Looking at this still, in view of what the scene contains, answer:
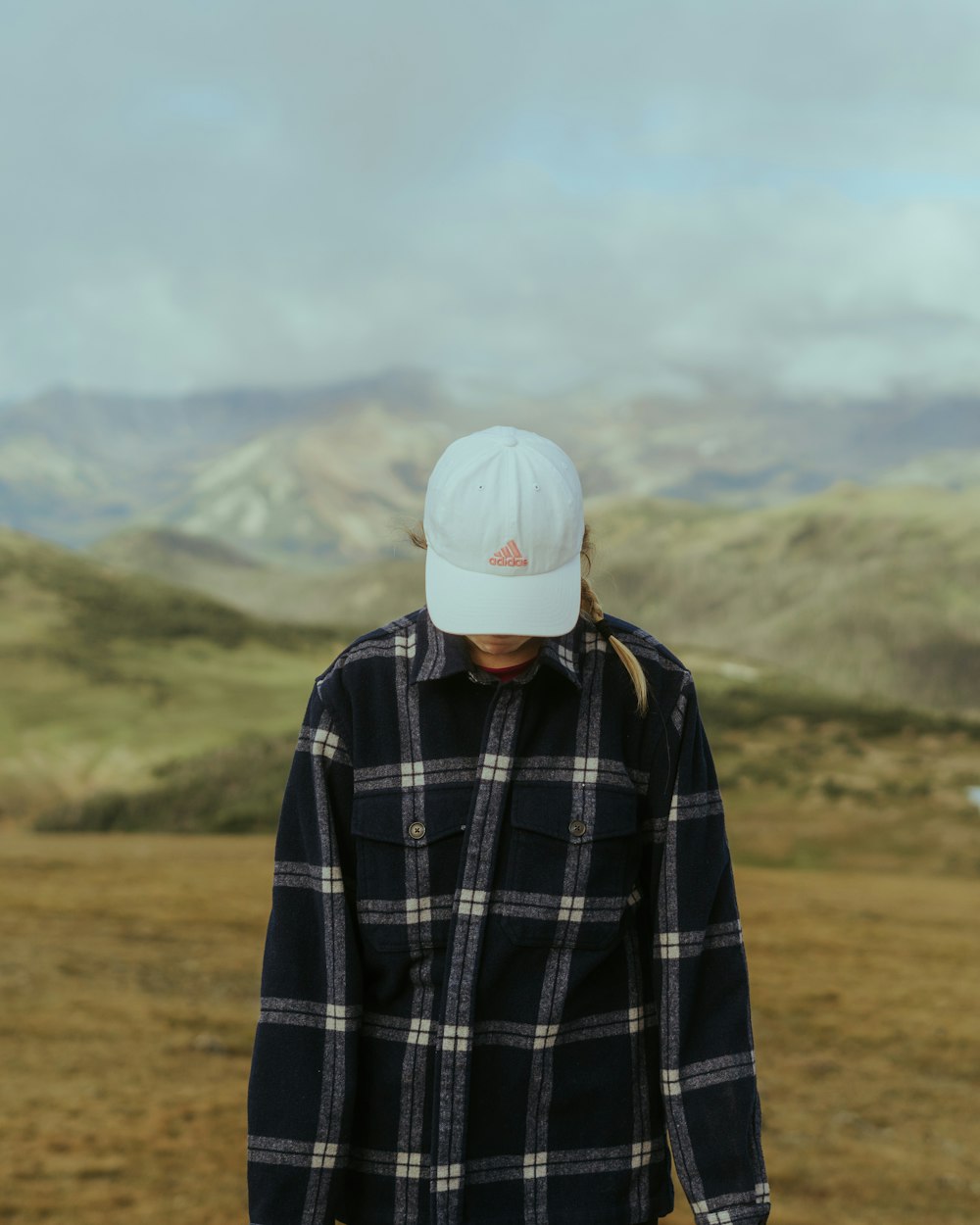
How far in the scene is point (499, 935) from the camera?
1.61m

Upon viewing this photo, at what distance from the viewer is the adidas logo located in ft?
5.13

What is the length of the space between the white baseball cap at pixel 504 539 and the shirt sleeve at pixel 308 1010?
247 millimetres

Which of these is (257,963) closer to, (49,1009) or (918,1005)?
(49,1009)

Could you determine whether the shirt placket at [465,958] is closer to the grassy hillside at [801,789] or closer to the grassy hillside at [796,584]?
the grassy hillside at [801,789]

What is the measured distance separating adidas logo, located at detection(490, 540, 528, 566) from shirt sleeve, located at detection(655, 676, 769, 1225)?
0.30 m

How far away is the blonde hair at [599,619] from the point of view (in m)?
1.65

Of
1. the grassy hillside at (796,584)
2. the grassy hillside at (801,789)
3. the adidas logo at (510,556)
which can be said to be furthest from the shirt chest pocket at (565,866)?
the grassy hillside at (796,584)

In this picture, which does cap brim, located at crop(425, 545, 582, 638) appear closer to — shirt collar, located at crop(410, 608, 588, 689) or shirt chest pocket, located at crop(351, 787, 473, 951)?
shirt collar, located at crop(410, 608, 588, 689)

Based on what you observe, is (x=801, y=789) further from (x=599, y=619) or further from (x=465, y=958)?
(x=465, y=958)

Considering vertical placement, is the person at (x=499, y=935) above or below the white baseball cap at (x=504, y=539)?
below

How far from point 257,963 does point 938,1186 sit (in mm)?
3170

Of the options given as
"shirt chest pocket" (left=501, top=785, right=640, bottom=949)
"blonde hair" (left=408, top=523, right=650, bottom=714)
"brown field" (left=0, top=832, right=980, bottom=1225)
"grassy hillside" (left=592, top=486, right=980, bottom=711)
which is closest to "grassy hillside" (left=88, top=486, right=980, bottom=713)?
"grassy hillside" (left=592, top=486, right=980, bottom=711)

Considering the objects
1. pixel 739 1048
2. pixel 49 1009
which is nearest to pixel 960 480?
pixel 49 1009

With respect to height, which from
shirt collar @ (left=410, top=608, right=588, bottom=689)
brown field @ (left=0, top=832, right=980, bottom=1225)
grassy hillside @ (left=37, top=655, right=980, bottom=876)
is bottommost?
brown field @ (left=0, top=832, right=980, bottom=1225)
